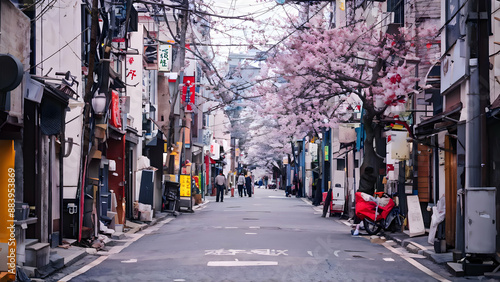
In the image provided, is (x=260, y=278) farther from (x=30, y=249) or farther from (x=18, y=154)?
(x=18, y=154)

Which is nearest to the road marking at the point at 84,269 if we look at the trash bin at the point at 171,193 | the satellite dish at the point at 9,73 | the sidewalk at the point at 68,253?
the sidewalk at the point at 68,253

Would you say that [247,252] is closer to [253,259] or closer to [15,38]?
[253,259]

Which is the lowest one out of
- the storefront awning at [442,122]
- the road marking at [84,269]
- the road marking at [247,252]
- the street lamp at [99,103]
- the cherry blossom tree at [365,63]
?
the road marking at [84,269]

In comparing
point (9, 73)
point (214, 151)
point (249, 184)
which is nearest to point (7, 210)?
point (9, 73)

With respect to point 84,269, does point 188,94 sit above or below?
above

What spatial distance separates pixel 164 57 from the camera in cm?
3628

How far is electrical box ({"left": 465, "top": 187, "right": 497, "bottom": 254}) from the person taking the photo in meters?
13.4

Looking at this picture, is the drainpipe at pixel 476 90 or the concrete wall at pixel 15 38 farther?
the drainpipe at pixel 476 90

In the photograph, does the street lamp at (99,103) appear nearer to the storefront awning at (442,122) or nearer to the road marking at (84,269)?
the road marking at (84,269)

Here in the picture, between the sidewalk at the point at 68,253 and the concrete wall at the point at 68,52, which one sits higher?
the concrete wall at the point at 68,52

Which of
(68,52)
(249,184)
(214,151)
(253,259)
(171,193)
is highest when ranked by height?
(68,52)

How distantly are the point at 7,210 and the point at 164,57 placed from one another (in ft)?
82.7

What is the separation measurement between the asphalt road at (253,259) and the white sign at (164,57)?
14.3m

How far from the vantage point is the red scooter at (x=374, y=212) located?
22.5 m
